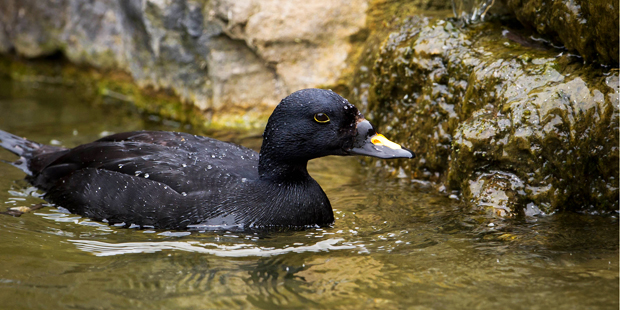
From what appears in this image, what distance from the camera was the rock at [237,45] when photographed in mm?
7516

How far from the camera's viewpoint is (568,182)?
4.89 m

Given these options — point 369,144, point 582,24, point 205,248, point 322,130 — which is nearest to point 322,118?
point 322,130

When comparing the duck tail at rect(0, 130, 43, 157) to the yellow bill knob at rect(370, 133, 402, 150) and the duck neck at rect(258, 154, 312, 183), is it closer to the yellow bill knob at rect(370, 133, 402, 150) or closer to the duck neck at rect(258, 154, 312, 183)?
the duck neck at rect(258, 154, 312, 183)

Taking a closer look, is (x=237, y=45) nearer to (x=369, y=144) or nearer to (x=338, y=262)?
(x=369, y=144)

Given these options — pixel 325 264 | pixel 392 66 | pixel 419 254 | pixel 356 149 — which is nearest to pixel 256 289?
pixel 325 264

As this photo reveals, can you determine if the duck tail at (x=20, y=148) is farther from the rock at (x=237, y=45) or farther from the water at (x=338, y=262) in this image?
the rock at (x=237, y=45)

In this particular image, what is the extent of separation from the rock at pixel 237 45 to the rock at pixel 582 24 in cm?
268

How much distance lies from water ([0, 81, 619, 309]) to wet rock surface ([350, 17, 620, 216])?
0.26 m

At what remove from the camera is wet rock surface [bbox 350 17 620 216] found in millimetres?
4801

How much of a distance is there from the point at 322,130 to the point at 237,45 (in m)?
3.36

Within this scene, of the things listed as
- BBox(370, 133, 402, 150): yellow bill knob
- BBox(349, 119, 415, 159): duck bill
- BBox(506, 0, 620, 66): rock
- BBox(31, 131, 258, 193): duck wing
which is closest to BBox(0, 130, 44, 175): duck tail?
BBox(31, 131, 258, 193): duck wing

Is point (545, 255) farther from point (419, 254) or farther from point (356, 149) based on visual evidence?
point (356, 149)

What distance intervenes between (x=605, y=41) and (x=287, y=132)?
2536 millimetres

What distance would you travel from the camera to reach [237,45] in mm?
7750
